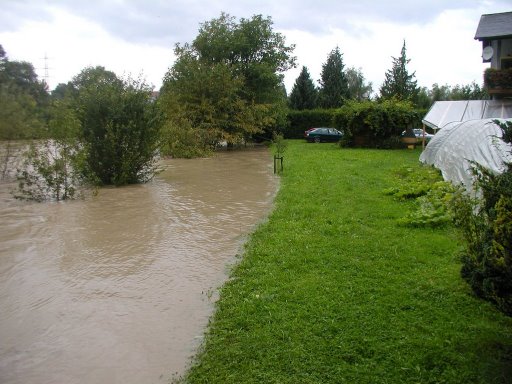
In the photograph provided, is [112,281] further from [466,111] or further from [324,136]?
[324,136]

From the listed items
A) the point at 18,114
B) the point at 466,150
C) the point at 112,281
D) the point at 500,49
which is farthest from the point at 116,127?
the point at 500,49

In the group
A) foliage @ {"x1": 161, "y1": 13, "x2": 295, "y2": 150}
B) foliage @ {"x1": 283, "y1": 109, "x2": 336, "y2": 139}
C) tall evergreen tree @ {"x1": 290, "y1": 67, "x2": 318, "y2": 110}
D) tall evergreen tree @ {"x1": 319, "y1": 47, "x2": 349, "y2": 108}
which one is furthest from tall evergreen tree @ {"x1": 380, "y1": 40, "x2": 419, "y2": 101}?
foliage @ {"x1": 161, "y1": 13, "x2": 295, "y2": 150}

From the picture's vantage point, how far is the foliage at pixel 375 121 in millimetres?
25219

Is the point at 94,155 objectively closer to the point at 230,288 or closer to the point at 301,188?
the point at 301,188

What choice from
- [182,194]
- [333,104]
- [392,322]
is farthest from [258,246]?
[333,104]

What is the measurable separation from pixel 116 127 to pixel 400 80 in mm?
44755

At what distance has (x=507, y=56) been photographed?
20656mm

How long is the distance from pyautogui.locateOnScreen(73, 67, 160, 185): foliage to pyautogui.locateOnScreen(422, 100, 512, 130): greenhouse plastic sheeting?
514 inches

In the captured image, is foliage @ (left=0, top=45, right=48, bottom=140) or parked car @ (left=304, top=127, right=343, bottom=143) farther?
parked car @ (left=304, top=127, right=343, bottom=143)

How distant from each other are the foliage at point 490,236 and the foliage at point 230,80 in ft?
72.8

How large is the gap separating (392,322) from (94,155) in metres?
12.0

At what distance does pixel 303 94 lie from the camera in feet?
150

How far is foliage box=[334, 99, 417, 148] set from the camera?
25219 mm

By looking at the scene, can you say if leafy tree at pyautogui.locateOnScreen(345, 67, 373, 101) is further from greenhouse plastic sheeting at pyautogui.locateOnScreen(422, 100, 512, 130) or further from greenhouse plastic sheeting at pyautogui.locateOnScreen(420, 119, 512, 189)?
greenhouse plastic sheeting at pyautogui.locateOnScreen(420, 119, 512, 189)
